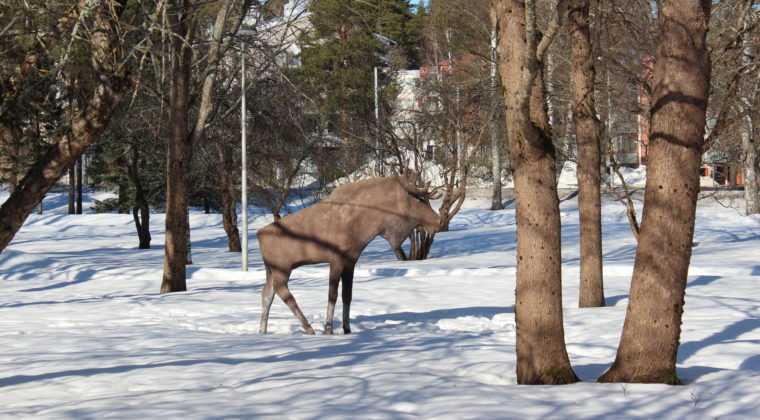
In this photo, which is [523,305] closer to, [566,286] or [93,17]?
[93,17]

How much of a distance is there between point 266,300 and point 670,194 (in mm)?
6226

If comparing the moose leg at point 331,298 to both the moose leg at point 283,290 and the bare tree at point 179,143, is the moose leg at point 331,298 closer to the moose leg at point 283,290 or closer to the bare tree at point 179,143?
the moose leg at point 283,290

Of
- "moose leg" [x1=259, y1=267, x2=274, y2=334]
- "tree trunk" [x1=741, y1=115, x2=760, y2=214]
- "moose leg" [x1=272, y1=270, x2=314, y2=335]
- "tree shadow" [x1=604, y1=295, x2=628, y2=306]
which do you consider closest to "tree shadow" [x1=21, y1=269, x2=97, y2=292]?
"moose leg" [x1=259, y1=267, x2=274, y2=334]

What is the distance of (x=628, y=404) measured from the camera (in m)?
6.46

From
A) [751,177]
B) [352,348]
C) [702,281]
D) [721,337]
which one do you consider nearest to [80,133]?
[352,348]

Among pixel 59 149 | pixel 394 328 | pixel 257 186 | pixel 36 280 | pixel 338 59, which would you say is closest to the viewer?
pixel 59 149

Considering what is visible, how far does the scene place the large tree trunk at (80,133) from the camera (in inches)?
337

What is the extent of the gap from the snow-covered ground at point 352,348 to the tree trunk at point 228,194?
274 inches

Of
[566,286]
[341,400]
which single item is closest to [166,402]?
[341,400]

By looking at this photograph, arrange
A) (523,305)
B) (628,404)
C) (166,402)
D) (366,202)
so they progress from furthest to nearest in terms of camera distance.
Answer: (366,202) < (523,305) < (166,402) < (628,404)

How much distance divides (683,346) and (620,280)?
825 cm

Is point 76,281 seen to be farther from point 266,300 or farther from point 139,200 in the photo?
point 266,300

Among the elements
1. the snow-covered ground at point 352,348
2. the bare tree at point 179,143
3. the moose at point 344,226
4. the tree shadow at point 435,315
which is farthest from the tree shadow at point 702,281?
the bare tree at point 179,143

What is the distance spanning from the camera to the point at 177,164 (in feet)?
57.4
